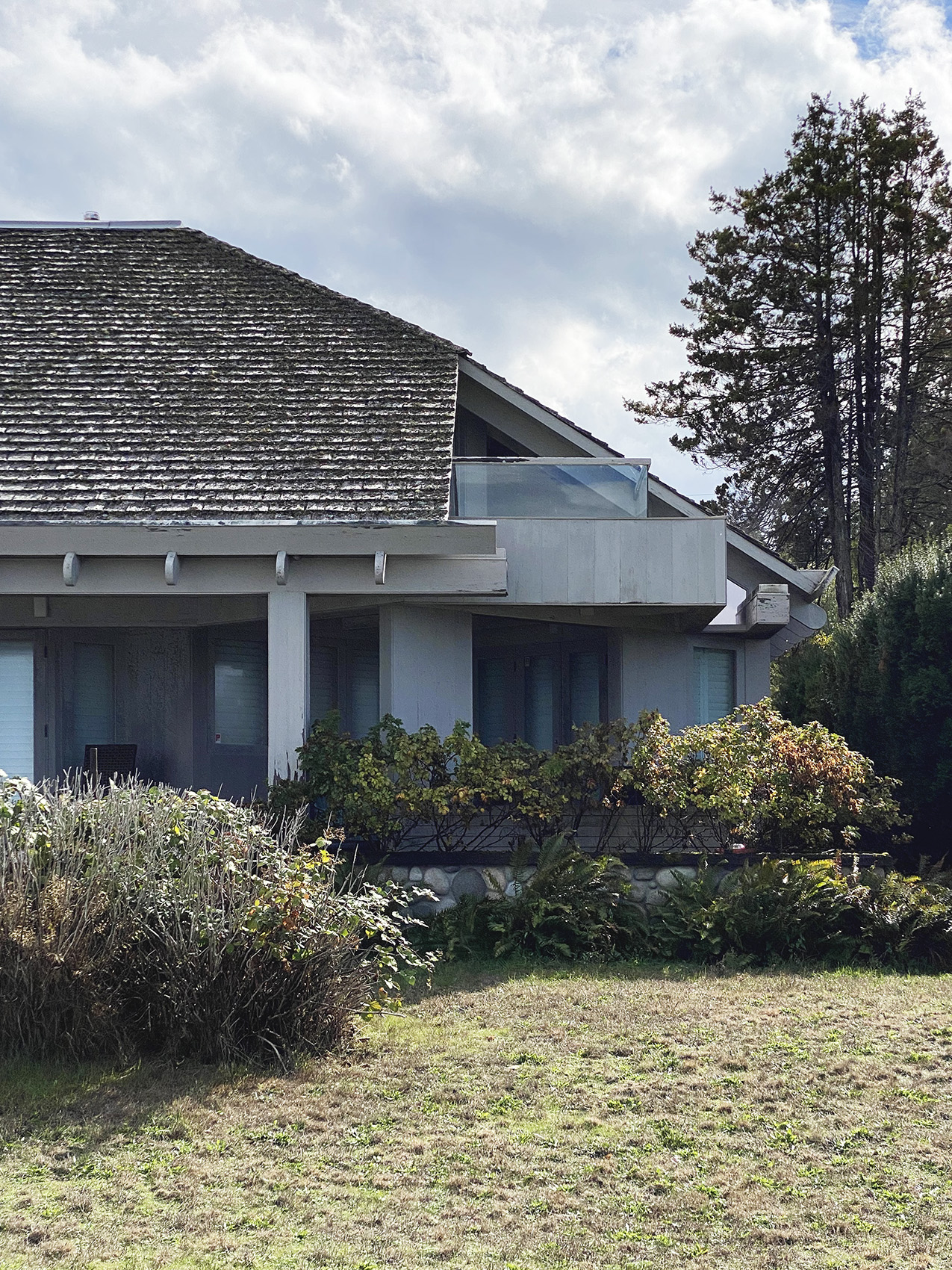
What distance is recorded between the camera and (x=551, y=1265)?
4.53 m

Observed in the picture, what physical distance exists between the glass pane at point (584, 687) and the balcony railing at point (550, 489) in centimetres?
255

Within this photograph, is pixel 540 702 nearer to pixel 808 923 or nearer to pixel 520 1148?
pixel 808 923

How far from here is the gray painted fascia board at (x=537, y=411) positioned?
47.5 ft

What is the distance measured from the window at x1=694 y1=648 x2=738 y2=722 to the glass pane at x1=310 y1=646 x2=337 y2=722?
4631mm

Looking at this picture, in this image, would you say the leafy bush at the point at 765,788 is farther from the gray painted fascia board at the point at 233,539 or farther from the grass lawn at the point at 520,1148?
the grass lawn at the point at 520,1148

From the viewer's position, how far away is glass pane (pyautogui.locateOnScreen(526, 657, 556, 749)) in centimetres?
1540

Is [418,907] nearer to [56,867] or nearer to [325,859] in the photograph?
[325,859]

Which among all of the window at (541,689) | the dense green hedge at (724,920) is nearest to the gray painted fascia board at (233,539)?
the dense green hedge at (724,920)

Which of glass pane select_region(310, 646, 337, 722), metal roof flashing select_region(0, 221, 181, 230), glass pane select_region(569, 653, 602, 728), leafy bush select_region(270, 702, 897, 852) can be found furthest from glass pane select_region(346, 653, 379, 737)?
metal roof flashing select_region(0, 221, 181, 230)

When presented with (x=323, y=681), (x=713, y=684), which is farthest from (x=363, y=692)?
(x=713, y=684)

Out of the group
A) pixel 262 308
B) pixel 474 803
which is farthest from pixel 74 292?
pixel 474 803

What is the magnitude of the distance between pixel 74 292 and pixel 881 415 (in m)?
18.0

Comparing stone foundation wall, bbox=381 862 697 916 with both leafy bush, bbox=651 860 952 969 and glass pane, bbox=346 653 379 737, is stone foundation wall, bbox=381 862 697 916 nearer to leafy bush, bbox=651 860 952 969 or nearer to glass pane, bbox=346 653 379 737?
leafy bush, bbox=651 860 952 969

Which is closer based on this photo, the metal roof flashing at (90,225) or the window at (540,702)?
the window at (540,702)
